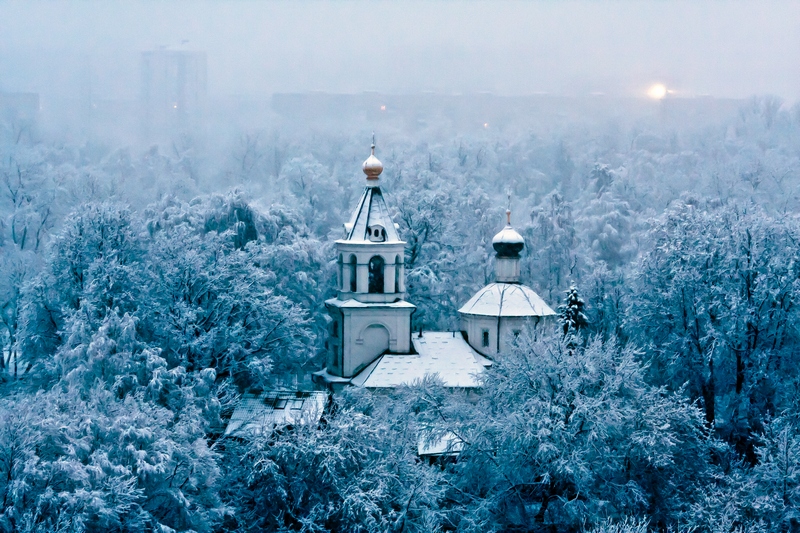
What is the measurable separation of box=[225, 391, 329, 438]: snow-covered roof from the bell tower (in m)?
3.82

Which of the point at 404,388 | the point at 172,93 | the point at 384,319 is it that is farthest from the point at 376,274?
the point at 172,93

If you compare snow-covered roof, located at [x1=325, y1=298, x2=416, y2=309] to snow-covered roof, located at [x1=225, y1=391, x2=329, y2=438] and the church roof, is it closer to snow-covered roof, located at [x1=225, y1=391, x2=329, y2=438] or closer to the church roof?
the church roof

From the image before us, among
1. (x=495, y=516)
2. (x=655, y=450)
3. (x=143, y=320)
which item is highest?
(x=143, y=320)

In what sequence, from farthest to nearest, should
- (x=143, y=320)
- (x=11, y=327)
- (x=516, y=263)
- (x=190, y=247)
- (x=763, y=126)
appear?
(x=763, y=126) < (x=11, y=327) < (x=516, y=263) < (x=190, y=247) < (x=143, y=320)

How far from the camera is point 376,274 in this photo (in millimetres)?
28594

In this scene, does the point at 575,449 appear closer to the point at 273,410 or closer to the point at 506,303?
the point at 273,410

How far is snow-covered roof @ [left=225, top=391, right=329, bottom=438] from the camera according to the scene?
21719 millimetres

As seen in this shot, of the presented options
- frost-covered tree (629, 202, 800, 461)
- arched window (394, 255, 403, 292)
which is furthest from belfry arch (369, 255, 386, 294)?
frost-covered tree (629, 202, 800, 461)

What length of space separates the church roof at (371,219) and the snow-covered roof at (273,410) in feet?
17.6

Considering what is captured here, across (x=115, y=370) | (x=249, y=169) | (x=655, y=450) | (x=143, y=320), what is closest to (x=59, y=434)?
(x=115, y=370)

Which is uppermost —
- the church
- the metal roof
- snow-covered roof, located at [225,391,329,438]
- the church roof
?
the church roof

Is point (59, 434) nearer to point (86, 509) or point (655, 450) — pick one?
point (86, 509)

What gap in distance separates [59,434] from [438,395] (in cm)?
922

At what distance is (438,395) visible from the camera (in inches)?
974
